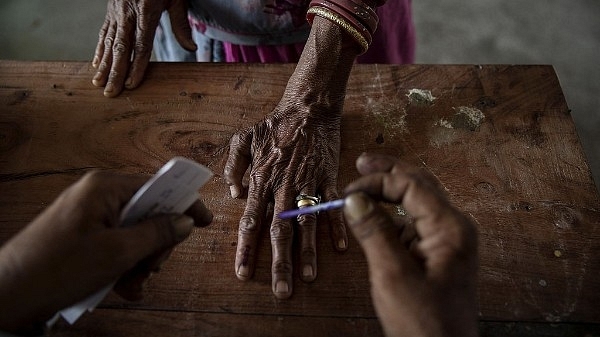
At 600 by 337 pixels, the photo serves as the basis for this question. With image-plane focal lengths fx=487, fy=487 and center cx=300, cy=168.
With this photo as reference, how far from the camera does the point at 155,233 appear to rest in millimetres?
638

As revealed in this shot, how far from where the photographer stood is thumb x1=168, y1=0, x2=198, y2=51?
1.25m

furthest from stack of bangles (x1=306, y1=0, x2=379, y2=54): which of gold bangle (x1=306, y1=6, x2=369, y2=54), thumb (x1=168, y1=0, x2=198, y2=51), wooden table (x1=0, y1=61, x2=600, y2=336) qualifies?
thumb (x1=168, y1=0, x2=198, y2=51)

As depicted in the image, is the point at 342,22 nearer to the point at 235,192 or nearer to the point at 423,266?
the point at 235,192

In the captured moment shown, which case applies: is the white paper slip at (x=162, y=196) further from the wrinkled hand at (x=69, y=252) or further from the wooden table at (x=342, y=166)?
the wooden table at (x=342, y=166)

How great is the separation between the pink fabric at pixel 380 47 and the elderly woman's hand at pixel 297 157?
10.3 inches

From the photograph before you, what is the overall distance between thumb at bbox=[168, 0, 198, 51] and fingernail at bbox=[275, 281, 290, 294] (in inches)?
28.8

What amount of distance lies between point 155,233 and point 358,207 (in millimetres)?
267

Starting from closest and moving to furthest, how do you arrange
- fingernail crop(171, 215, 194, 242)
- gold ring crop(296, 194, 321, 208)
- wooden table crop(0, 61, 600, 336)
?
fingernail crop(171, 215, 194, 242), wooden table crop(0, 61, 600, 336), gold ring crop(296, 194, 321, 208)

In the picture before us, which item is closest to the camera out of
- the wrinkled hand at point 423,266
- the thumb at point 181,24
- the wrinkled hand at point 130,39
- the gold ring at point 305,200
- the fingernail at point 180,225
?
the wrinkled hand at point 423,266

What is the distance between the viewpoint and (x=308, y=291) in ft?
2.67

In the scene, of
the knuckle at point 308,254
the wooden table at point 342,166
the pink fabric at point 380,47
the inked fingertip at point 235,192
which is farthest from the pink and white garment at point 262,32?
the knuckle at point 308,254

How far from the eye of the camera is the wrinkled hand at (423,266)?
21.4 inches

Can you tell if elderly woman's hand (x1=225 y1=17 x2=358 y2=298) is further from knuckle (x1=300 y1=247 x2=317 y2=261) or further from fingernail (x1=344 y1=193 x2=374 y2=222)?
fingernail (x1=344 y1=193 x2=374 y2=222)

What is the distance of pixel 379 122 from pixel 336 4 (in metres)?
0.26
